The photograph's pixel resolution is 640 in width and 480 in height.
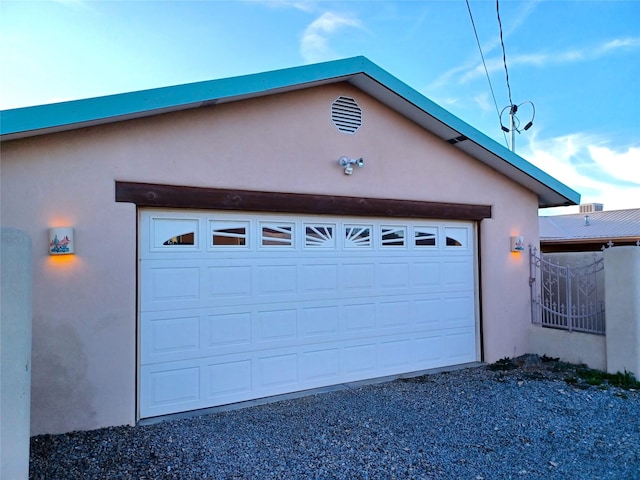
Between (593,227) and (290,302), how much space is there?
14537 mm

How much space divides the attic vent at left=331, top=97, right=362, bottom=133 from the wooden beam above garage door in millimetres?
1184

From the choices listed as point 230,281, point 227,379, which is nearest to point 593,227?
point 230,281

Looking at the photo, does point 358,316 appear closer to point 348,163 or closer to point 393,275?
point 393,275

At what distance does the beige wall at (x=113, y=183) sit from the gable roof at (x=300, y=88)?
0.79 feet

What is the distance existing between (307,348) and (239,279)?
1.55 metres

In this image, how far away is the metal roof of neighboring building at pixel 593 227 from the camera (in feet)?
47.5

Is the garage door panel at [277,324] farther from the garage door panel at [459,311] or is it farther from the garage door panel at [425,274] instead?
the garage door panel at [459,311]

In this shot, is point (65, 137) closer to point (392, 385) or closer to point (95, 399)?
point (95, 399)

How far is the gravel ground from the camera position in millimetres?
4094

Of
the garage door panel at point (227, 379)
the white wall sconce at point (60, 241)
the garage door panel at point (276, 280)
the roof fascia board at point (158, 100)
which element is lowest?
the garage door panel at point (227, 379)

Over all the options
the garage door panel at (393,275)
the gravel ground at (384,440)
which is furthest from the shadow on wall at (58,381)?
the garage door panel at (393,275)

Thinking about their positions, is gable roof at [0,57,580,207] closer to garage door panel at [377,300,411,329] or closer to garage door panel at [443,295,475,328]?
garage door panel at [443,295,475,328]

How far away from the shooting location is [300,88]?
257 inches

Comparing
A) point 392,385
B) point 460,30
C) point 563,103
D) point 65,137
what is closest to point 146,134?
point 65,137
